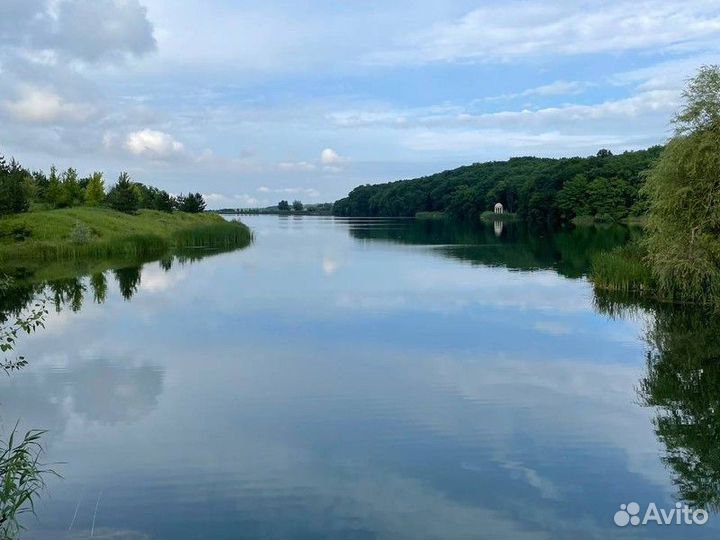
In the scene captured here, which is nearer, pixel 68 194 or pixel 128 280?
pixel 128 280

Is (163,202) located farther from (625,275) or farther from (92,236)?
(625,275)

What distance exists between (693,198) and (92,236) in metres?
32.7

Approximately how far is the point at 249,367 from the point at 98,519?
693cm

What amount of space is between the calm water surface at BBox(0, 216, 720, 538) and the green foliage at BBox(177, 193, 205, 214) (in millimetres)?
54512

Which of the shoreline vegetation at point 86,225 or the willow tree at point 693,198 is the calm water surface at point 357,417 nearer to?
the willow tree at point 693,198

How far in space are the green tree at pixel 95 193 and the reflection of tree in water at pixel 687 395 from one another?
48.5 m

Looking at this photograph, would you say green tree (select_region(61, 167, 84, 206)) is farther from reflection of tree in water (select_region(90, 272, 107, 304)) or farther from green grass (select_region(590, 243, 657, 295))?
green grass (select_region(590, 243, 657, 295))

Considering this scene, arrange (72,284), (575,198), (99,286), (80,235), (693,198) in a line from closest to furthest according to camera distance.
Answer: (693,198)
(99,286)
(72,284)
(80,235)
(575,198)

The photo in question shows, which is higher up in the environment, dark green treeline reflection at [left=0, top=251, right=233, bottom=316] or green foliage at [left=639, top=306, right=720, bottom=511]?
dark green treeline reflection at [left=0, top=251, right=233, bottom=316]

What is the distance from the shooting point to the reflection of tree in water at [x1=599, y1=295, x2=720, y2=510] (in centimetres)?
879

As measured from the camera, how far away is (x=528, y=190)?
104m

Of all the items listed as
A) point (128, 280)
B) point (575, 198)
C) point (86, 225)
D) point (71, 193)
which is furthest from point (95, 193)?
point (575, 198)

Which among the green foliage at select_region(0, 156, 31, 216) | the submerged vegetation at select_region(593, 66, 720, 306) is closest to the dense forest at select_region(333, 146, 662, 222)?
the submerged vegetation at select_region(593, 66, 720, 306)

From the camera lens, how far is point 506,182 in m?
123
